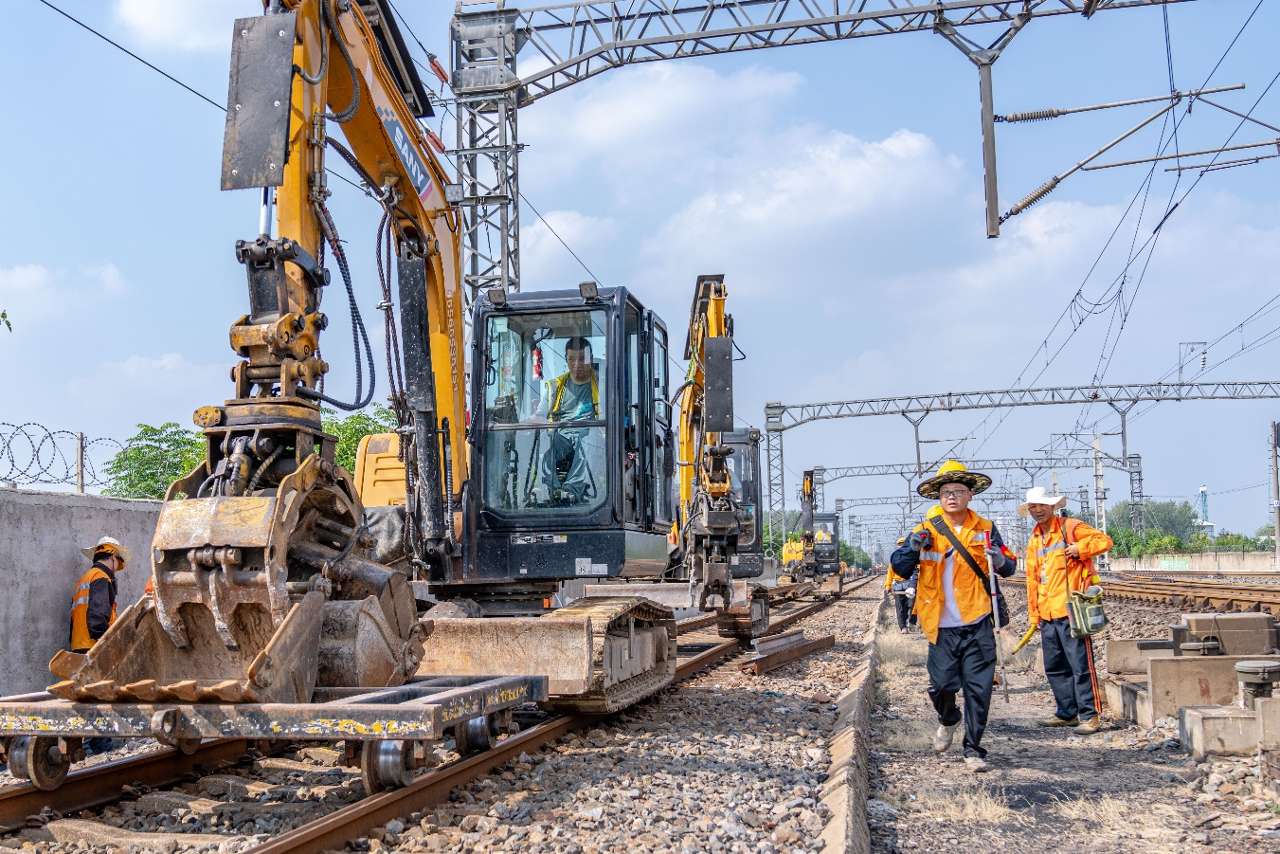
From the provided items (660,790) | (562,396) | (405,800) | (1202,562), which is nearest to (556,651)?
(660,790)

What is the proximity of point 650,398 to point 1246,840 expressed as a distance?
5.77 meters

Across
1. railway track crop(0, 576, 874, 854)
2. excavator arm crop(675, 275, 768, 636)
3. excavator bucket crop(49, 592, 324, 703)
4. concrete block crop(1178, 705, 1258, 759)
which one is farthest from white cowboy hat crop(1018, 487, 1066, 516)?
excavator bucket crop(49, 592, 324, 703)

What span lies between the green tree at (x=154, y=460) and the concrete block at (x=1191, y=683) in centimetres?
2678

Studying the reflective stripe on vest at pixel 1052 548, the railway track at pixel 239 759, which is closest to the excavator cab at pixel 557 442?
the railway track at pixel 239 759

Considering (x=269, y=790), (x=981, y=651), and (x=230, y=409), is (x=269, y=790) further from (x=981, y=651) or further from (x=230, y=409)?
(x=981, y=651)

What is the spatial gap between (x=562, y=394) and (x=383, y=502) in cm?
182

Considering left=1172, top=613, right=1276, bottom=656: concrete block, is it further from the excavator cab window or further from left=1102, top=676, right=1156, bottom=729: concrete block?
the excavator cab window

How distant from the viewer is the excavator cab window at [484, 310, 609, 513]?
931 cm

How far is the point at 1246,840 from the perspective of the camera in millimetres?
5344

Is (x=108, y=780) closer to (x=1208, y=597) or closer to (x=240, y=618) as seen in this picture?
(x=240, y=618)

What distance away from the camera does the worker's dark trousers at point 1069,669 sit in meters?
8.55

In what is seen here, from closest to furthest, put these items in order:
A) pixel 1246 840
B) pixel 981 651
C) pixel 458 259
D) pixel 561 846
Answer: pixel 561 846 → pixel 1246 840 → pixel 981 651 → pixel 458 259

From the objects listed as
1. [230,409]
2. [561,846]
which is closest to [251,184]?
[230,409]

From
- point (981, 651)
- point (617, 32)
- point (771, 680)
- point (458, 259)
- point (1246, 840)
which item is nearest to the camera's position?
point (1246, 840)
